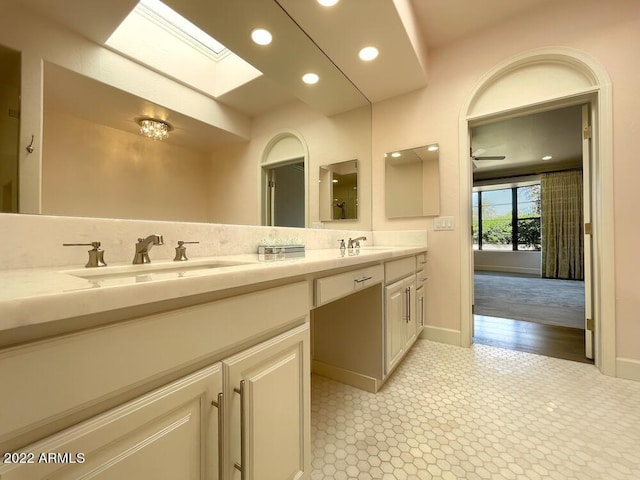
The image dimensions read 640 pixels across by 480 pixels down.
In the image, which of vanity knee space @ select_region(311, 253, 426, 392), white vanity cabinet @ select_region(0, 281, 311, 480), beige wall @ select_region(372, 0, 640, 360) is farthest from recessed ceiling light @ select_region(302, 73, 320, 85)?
white vanity cabinet @ select_region(0, 281, 311, 480)

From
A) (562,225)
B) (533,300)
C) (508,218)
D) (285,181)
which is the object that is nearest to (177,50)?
(285,181)

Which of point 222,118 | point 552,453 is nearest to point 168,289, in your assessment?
point 222,118

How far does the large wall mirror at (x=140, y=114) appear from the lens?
77 centimetres

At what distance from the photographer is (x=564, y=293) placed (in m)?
4.15

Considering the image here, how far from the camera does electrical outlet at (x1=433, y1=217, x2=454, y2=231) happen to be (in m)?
2.24

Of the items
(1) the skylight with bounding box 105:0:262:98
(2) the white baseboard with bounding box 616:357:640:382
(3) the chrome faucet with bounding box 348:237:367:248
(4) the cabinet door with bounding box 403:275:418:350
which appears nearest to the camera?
(1) the skylight with bounding box 105:0:262:98

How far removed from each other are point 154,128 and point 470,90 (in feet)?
7.69

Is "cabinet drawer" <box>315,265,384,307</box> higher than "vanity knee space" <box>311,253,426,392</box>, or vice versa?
"cabinet drawer" <box>315,265,384,307</box>

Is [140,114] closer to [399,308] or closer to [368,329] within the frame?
[368,329]

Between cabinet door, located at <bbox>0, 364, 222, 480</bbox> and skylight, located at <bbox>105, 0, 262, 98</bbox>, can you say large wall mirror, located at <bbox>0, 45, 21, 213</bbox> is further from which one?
cabinet door, located at <bbox>0, 364, 222, 480</bbox>

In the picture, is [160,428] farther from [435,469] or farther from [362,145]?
[362,145]

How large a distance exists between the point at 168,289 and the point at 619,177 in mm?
2601

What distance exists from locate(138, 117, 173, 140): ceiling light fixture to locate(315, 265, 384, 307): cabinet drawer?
0.87 m

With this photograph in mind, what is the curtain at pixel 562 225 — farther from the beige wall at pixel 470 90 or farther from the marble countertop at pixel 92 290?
the marble countertop at pixel 92 290
